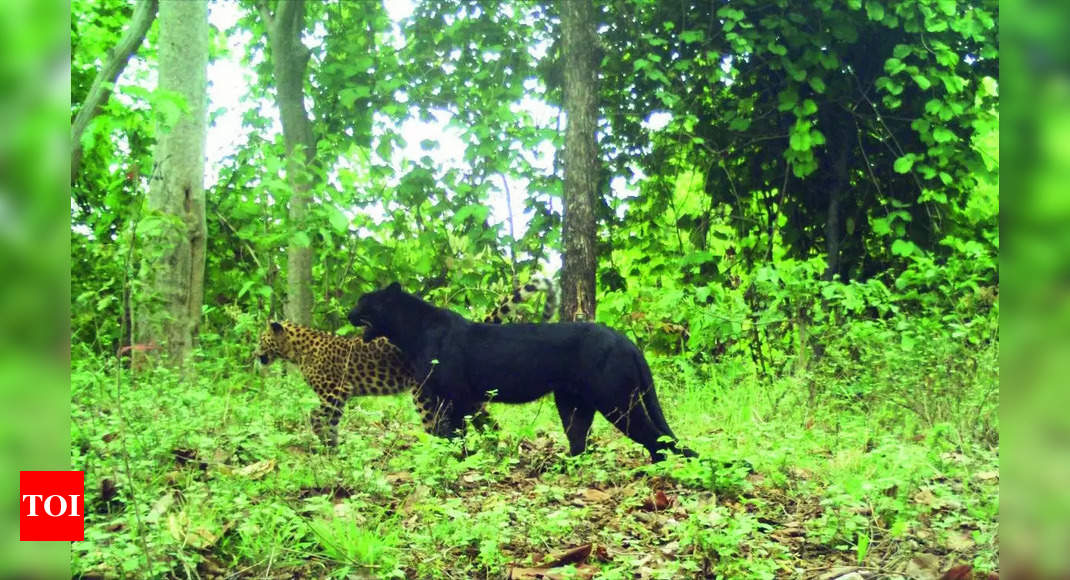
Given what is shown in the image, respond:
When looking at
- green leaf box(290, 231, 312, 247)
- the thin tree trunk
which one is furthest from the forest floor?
green leaf box(290, 231, 312, 247)

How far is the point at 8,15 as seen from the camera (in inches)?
39.1

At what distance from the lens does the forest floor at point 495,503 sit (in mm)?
3361

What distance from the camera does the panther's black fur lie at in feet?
18.3

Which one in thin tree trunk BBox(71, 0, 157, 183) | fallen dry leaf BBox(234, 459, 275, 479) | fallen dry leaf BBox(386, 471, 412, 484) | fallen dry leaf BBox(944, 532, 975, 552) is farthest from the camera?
thin tree trunk BBox(71, 0, 157, 183)

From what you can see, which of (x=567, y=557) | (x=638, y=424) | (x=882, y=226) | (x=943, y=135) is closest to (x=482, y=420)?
(x=638, y=424)

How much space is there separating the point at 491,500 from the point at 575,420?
1720mm

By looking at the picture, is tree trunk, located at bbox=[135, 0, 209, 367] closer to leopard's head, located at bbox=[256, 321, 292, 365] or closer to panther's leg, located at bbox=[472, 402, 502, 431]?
leopard's head, located at bbox=[256, 321, 292, 365]

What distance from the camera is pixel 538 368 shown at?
5.86 meters

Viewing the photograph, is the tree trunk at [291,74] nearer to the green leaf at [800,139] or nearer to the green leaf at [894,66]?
the green leaf at [800,139]

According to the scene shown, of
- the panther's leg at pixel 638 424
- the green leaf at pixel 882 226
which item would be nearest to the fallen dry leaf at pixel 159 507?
the panther's leg at pixel 638 424

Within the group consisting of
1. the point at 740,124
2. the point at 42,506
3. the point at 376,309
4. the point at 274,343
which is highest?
the point at 740,124

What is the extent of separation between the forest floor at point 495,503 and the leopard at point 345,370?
468 mm

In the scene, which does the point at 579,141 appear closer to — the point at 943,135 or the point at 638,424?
the point at 943,135

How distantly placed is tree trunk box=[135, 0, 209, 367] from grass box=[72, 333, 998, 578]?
1613 mm
